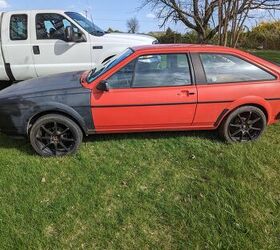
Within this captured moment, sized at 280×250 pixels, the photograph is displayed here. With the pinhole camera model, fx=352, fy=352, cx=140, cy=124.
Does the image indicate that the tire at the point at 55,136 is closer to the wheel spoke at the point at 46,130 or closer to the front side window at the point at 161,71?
the wheel spoke at the point at 46,130

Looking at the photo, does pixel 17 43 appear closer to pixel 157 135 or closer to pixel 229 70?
pixel 157 135

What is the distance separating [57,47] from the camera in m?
8.26

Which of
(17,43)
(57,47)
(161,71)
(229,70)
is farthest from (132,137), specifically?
(17,43)

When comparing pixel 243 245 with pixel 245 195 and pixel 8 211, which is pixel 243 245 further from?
pixel 8 211

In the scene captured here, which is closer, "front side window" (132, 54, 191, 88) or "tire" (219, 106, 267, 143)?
"front side window" (132, 54, 191, 88)

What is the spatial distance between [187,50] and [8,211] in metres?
Answer: 3.09

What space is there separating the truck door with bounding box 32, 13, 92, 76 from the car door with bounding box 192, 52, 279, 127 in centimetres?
401

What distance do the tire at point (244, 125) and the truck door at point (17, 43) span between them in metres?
5.27

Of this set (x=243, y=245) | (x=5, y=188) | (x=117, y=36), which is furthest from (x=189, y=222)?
(x=117, y=36)

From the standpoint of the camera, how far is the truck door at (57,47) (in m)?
8.23

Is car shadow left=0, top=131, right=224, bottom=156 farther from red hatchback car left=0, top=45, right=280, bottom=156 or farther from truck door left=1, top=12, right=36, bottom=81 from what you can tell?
truck door left=1, top=12, right=36, bottom=81

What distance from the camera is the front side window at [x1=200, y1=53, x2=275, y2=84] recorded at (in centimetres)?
493

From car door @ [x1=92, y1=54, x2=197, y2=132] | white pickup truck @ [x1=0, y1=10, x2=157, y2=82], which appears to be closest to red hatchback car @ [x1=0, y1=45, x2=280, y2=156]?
car door @ [x1=92, y1=54, x2=197, y2=132]

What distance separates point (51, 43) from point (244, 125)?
5.14 meters
